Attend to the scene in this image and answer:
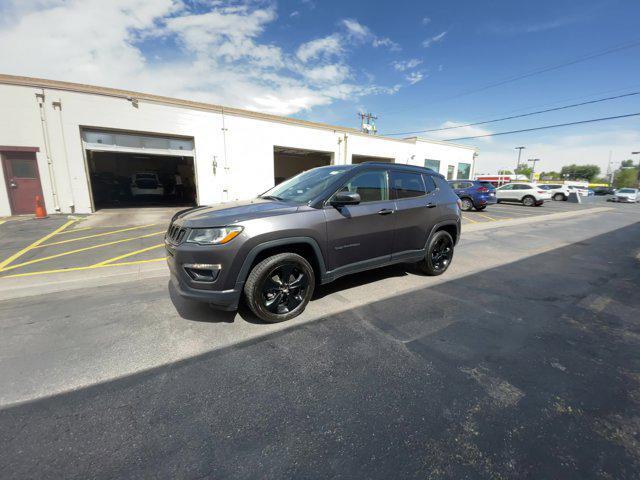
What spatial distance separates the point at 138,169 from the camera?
23500mm

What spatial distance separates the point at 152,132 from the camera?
12211mm

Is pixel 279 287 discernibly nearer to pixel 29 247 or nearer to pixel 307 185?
pixel 307 185

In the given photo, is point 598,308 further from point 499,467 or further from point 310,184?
point 310,184

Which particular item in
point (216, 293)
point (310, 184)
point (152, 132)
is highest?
point (152, 132)

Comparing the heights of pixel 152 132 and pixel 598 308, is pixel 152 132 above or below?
above

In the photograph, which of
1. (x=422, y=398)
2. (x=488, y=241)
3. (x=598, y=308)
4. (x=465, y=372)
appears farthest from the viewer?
(x=488, y=241)

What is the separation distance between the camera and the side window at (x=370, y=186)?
3.86 metres

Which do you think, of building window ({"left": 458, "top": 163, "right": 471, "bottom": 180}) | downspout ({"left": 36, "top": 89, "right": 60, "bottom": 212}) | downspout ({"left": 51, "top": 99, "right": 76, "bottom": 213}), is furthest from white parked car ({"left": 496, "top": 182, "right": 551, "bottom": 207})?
downspout ({"left": 36, "top": 89, "right": 60, "bottom": 212})

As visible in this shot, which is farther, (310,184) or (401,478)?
(310,184)

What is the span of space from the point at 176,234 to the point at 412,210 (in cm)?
321

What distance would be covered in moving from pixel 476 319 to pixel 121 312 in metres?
4.31

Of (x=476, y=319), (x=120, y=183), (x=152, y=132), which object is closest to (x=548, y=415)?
(x=476, y=319)

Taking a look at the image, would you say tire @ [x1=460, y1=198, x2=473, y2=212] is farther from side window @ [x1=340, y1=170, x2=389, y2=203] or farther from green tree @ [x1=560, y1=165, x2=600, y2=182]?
green tree @ [x1=560, y1=165, x2=600, y2=182]

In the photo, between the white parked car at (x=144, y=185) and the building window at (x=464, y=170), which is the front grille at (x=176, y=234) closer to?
the white parked car at (x=144, y=185)
